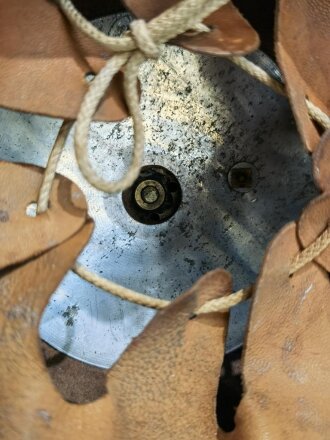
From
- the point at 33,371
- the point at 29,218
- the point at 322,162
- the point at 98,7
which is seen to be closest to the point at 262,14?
the point at 98,7

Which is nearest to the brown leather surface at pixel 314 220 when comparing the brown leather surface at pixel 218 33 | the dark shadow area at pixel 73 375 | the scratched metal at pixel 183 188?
the brown leather surface at pixel 218 33

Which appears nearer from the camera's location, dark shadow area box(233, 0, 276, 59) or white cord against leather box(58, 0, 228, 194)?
white cord against leather box(58, 0, 228, 194)

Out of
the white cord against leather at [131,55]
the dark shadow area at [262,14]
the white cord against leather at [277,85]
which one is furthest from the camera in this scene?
the dark shadow area at [262,14]

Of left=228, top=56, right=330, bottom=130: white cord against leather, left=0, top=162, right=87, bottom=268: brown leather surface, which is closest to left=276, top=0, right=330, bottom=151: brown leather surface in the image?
left=228, top=56, right=330, bottom=130: white cord against leather

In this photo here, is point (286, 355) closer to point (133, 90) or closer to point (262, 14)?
point (133, 90)

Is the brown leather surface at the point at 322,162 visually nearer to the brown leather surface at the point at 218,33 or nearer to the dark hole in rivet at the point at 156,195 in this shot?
the brown leather surface at the point at 218,33

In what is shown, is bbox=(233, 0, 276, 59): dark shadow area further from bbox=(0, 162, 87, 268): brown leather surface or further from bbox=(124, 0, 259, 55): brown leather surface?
bbox=(0, 162, 87, 268): brown leather surface

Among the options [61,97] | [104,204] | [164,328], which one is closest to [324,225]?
[164,328]
